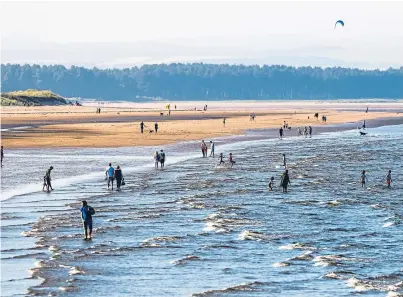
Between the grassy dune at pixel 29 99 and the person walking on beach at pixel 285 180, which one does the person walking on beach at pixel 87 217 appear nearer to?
the person walking on beach at pixel 285 180

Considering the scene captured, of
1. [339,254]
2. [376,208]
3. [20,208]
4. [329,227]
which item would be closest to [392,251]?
[339,254]

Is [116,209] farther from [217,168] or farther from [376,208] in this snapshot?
[217,168]

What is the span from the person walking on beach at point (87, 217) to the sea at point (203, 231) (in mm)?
294

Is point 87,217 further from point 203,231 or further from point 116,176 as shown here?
point 116,176

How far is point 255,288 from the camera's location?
957 inches

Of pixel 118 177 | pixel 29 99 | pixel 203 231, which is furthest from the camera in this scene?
pixel 29 99

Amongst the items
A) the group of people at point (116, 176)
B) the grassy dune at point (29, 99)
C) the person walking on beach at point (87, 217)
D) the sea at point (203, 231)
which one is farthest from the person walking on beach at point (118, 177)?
the grassy dune at point (29, 99)

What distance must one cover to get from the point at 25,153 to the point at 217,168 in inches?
609

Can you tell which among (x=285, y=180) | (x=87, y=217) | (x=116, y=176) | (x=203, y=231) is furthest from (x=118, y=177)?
(x=87, y=217)

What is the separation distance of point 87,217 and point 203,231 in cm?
428

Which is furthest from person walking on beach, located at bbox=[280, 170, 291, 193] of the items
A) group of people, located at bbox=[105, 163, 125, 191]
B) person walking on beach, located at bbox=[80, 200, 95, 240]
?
person walking on beach, located at bbox=[80, 200, 95, 240]

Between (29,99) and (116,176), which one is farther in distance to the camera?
(29,99)

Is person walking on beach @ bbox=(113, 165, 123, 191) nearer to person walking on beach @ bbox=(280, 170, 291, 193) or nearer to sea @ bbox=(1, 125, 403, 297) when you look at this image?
sea @ bbox=(1, 125, 403, 297)

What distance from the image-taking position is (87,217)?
30328mm
